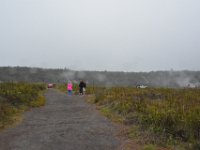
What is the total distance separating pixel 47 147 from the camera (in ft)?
29.9

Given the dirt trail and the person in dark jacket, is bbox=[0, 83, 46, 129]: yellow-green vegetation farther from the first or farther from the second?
the person in dark jacket

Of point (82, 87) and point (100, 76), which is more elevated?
point (100, 76)

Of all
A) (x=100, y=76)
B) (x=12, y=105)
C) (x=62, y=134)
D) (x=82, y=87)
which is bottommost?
(x=62, y=134)

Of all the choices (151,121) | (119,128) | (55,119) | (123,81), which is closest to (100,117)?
(55,119)

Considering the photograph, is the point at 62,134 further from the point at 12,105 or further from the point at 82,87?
the point at 82,87

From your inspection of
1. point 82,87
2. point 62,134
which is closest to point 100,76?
point 82,87

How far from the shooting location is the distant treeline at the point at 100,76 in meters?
98.9

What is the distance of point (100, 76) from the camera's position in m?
112

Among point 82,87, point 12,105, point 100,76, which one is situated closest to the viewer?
point 12,105

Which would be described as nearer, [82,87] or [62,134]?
[62,134]

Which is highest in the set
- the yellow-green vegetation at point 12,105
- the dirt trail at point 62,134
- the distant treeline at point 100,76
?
the distant treeline at point 100,76

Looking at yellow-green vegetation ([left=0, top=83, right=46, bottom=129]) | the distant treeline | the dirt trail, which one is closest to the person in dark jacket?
yellow-green vegetation ([left=0, top=83, right=46, bottom=129])

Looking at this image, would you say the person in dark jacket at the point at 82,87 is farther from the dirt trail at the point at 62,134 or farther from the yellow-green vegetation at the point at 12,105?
the dirt trail at the point at 62,134

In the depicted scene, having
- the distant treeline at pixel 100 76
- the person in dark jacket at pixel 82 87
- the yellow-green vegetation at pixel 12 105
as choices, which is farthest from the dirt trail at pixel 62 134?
the distant treeline at pixel 100 76
